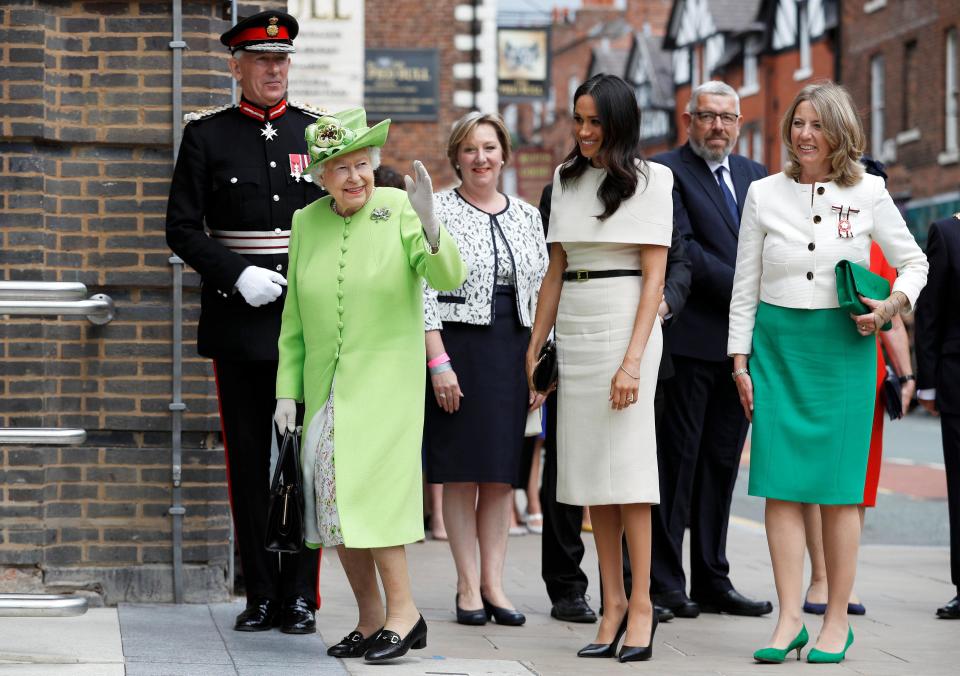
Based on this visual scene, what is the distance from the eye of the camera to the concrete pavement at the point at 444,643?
19.3 ft

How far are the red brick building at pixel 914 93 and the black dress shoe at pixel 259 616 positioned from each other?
30136 millimetres

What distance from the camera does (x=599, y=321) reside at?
6.29 m

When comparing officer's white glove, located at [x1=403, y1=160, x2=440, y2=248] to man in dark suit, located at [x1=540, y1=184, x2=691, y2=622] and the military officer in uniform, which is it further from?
→ man in dark suit, located at [x1=540, y1=184, x2=691, y2=622]

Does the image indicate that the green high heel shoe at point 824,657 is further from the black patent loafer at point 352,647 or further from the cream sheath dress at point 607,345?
the black patent loafer at point 352,647

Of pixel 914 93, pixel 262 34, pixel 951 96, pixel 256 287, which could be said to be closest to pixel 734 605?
pixel 256 287

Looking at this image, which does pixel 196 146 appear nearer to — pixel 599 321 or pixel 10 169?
pixel 10 169

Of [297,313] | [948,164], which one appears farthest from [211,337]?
[948,164]

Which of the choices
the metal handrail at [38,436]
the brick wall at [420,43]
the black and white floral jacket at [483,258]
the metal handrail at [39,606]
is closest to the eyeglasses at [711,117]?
the black and white floral jacket at [483,258]

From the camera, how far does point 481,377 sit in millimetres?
7250

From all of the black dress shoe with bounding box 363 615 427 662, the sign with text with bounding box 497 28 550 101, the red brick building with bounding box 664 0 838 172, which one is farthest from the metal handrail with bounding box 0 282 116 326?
the red brick building with bounding box 664 0 838 172

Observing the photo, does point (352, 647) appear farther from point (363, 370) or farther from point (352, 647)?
point (363, 370)

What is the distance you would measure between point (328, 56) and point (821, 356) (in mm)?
17296

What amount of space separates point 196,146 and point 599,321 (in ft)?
5.92

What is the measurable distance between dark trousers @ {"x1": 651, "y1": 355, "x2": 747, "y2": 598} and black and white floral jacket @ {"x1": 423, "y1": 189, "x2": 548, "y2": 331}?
78 centimetres
